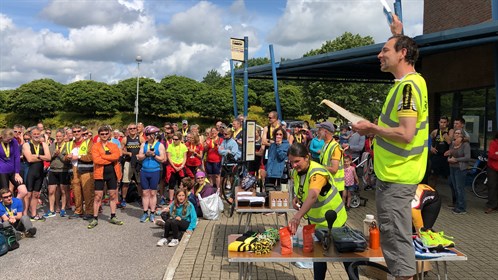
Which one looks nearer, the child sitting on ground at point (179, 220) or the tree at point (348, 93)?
the child sitting on ground at point (179, 220)

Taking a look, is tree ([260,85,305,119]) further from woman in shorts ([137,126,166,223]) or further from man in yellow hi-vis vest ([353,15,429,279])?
man in yellow hi-vis vest ([353,15,429,279])

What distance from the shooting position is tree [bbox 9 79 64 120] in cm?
4252

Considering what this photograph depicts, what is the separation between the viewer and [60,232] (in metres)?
7.37

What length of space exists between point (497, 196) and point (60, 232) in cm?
919

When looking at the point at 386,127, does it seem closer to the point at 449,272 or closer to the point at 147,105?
the point at 449,272

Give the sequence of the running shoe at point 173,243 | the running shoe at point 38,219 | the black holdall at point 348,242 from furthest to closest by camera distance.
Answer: the running shoe at point 38,219
the running shoe at point 173,243
the black holdall at point 348,242

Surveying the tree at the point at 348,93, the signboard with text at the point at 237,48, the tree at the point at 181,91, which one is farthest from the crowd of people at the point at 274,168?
the tree at the point at 181,91

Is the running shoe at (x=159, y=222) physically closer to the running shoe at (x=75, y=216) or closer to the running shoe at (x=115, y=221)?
the running shoe at (x=115, y=221)

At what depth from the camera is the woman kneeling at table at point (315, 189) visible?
364 cm

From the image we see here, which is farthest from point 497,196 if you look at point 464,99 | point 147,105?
point 147,105

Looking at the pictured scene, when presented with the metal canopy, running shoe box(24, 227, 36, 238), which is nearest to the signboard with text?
the metal canopy

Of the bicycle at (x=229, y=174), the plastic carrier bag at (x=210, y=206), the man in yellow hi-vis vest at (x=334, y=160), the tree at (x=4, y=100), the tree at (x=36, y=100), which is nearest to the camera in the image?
the man in yellow hi-vis vest at (x=334, y=160)

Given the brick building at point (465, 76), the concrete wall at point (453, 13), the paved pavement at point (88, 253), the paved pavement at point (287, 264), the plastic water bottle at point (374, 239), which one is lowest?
the paved pavement at point (88, 253)

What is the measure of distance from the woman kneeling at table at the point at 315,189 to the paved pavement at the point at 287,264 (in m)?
1.27
